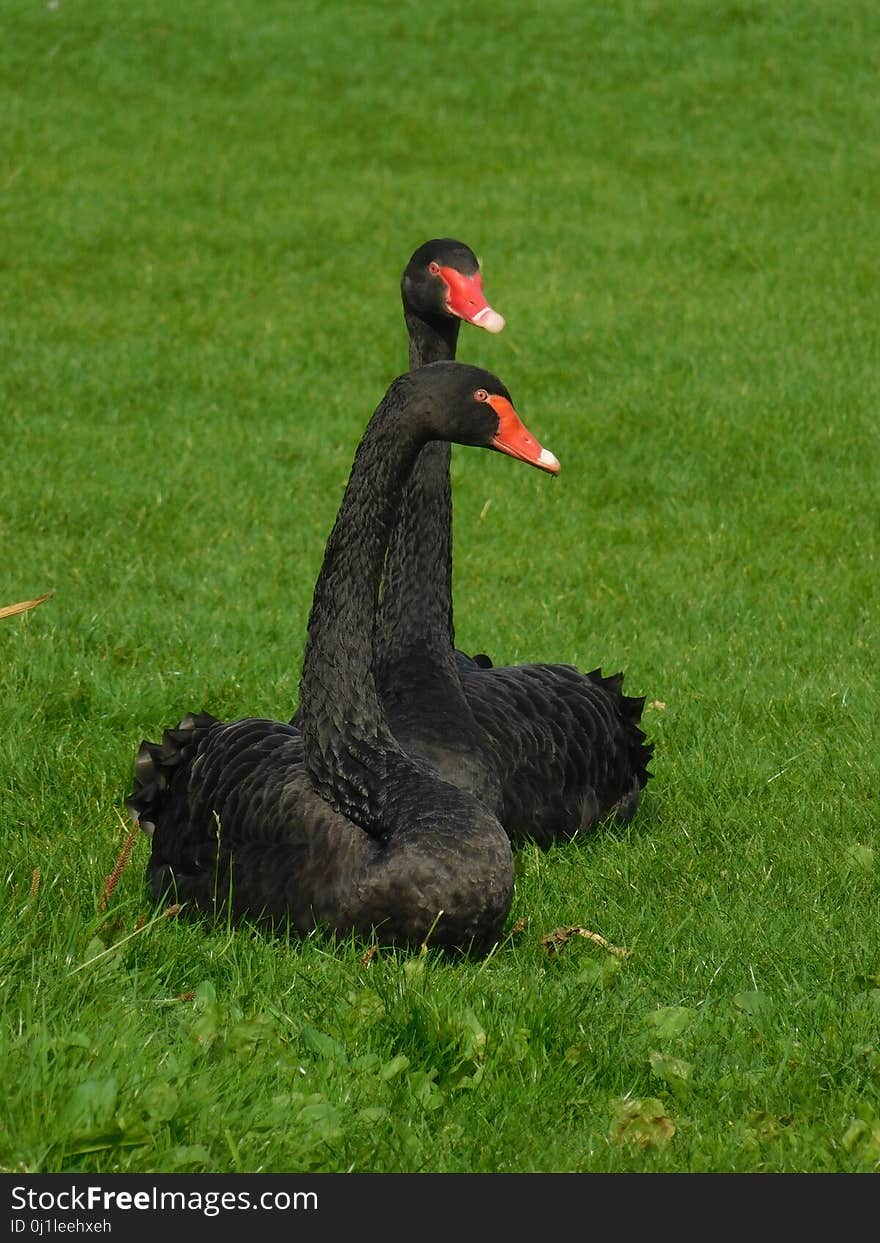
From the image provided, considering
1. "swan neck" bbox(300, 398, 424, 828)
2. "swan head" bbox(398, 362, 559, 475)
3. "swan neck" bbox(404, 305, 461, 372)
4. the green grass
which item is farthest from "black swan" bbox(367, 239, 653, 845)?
"swan head" bbox(398, 362, 559, 475)

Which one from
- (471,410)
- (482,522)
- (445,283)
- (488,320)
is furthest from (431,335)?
(482,522)

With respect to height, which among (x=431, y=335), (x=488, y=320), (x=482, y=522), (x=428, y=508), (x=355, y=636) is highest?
(x=488, y=320)

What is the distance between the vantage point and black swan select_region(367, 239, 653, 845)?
5.54 m

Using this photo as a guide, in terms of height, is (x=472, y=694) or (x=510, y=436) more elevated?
(x=510, y=436)

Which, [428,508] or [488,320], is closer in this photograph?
[488,320]

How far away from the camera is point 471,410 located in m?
4.62

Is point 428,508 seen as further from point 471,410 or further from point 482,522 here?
point 482,522

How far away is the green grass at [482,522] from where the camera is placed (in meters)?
3.80

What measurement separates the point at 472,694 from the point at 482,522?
407cm

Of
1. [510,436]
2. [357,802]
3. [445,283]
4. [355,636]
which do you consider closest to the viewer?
[510,436]

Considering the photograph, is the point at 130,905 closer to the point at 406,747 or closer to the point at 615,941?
the point at 406,747

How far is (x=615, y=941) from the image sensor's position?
15.8ft

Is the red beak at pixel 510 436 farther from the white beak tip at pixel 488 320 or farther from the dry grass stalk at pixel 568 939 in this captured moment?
the dry grass stalk at pixel 568 939

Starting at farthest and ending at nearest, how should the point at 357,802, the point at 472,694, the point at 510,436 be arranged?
1. the point at 472,694
2. the point at 357,802
3. the point at 510,436
